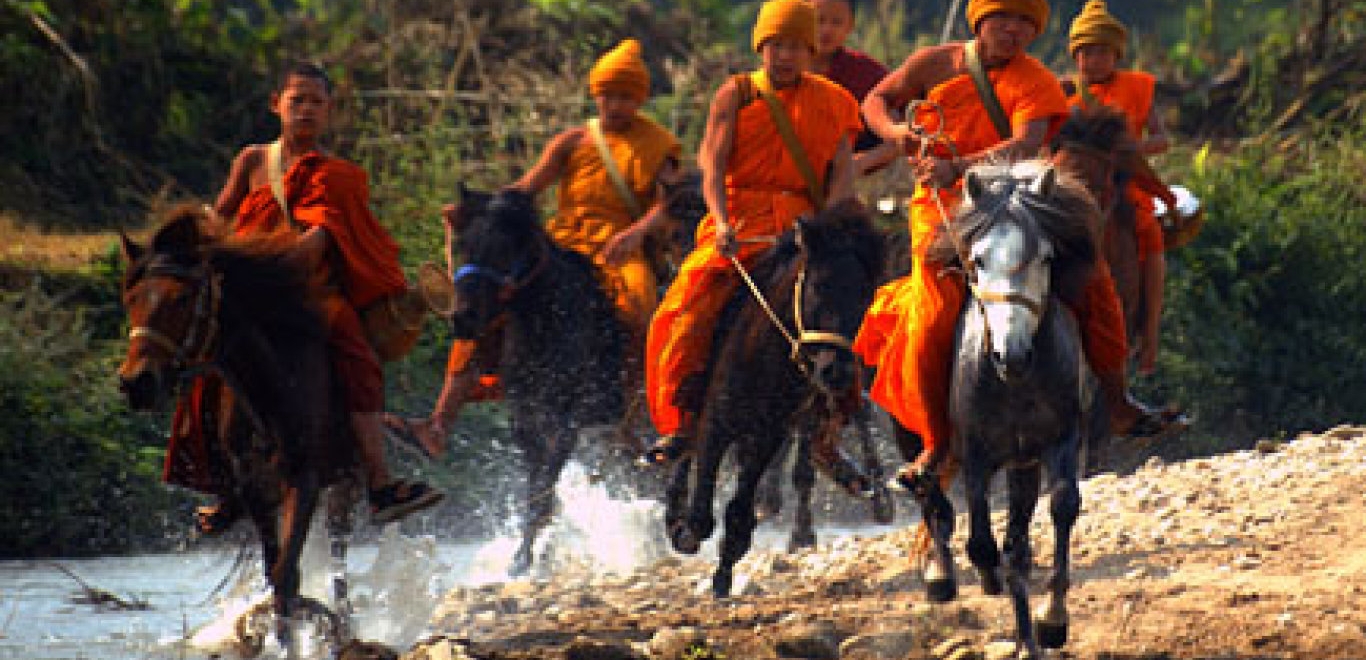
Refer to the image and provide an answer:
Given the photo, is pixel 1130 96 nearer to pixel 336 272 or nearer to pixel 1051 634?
pixel 336 272

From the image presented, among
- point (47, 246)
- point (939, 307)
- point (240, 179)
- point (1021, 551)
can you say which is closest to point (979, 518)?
point (1021, 551)

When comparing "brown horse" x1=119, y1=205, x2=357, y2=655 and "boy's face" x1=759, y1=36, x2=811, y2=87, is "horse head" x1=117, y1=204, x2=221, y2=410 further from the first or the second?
"boy's face" x1=759, y1=36, x2=811, y2=87

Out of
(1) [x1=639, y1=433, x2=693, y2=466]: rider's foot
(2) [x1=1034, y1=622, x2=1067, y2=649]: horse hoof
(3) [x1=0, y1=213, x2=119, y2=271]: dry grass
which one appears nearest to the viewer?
(2) [x1=1034, y1=622, x2=1067, y2=649]: horse hoof

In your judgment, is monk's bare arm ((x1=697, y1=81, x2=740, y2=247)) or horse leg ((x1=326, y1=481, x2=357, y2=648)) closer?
horse leg ((x1=326, y1=481, x2=357, y2=648))

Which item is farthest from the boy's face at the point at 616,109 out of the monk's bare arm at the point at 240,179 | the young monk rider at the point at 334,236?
the monk's bare arm at the point at 240,179

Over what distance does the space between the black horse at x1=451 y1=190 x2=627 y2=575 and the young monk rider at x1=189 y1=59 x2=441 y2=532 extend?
7.69 ft

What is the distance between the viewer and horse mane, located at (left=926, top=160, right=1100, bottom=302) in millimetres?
8148

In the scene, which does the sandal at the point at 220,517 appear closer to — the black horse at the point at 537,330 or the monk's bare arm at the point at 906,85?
the black horse at the point at 537,330

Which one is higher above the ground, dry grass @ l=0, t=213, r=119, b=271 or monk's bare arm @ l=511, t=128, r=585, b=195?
dry grass @ l=0, t=213, r=119, b=271

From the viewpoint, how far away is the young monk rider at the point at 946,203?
28.9 feet

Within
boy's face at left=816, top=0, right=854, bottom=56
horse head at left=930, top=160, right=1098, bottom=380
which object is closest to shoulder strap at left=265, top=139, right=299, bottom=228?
horse head at left=930, top=160, right=1098, bottom=380

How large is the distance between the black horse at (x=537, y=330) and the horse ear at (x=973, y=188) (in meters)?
4.23

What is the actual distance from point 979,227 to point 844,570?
3129mm

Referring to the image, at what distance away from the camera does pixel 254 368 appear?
8.88 meters
